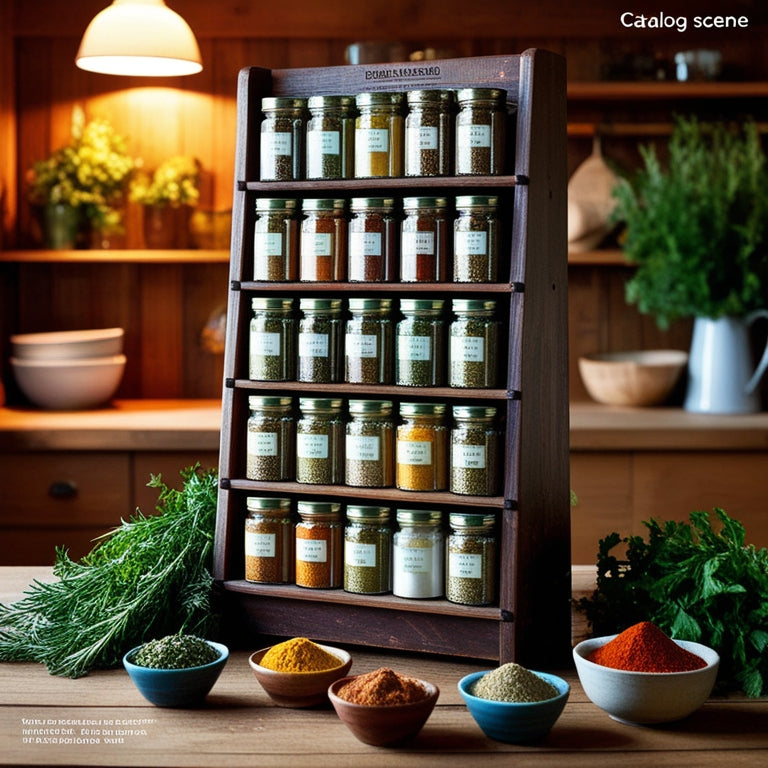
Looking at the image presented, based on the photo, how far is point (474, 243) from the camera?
1.71 metres

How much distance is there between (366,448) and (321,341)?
0.59ft

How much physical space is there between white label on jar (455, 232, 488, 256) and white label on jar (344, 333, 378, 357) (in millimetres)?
190

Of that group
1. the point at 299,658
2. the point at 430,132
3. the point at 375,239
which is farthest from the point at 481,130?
the point at 299,658

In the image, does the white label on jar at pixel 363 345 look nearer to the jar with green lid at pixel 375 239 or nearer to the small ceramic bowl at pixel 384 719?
the jar with green lid at pixel 375 239

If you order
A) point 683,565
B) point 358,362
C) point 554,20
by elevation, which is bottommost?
point 683,565

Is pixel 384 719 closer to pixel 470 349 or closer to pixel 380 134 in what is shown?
pixel 470 349

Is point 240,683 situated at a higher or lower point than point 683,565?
lower

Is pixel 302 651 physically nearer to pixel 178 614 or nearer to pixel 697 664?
pixel 178 614

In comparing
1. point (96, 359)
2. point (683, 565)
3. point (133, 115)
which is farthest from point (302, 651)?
point (133, 115)

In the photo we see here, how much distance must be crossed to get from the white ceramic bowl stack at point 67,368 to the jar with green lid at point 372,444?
189cm

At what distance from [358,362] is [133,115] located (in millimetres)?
2300

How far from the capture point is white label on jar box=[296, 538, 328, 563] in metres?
1.76

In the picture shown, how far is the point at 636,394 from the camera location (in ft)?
11.6

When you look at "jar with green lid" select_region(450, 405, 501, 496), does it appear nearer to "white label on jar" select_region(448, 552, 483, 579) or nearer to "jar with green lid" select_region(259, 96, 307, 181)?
"white label on jar" select_region(448, 552, 483, 579)
